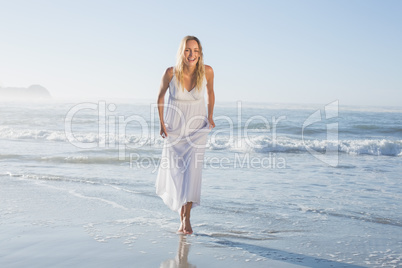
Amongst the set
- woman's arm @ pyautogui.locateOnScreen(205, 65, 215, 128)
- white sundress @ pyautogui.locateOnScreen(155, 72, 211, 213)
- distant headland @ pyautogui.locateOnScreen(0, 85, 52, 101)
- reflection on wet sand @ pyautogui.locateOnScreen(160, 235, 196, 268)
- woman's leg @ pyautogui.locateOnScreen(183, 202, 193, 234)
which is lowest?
reflection on wet sand @ pyautogui.locateOnScreen(160, 235, 196, 268)

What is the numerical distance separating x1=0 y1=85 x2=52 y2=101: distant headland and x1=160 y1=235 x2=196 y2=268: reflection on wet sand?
52213mm

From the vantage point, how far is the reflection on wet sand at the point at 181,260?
10.1 feet

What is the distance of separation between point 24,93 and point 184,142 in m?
66.3

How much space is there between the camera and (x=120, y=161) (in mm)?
9086

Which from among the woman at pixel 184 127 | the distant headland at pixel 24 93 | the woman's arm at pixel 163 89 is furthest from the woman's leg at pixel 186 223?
the distant headland at pixel 24 93

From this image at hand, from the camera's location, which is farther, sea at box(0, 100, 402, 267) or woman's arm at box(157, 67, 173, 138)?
woman's arm at box(157, 67, 173, 138)

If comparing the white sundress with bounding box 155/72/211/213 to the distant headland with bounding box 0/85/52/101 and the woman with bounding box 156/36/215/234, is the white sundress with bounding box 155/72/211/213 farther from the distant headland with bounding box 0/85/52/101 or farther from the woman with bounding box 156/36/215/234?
the distant headland with bounding box 0/85/52/101

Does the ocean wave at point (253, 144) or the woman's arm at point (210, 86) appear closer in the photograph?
the woman's arm at point (210, 86)

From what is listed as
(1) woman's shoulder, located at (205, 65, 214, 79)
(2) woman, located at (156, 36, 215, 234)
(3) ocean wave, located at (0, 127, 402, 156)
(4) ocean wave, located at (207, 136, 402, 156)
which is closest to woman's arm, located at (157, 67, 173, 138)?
(2) woman, located at (156, 36, 215, 234)

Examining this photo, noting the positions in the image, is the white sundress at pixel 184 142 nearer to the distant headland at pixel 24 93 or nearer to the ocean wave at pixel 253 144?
the ocean wave at pixel 253 144

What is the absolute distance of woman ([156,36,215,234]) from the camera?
12.8 feet

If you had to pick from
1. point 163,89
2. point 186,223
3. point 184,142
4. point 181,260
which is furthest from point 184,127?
point 181,260

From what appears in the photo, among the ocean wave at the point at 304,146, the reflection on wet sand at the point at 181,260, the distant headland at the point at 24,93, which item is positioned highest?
the distant headland at the point at 24,93

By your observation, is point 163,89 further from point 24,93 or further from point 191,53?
point 24,93
